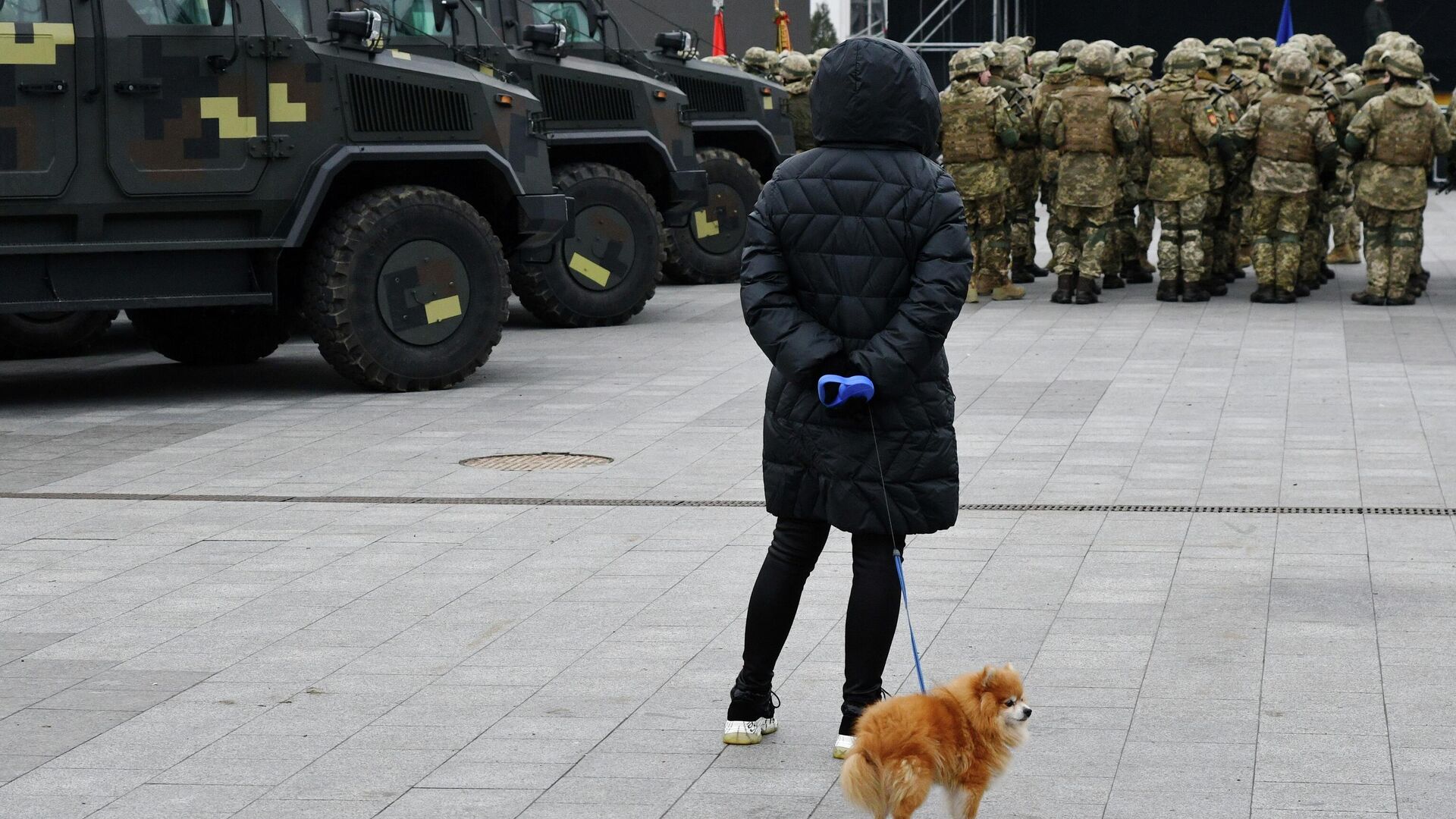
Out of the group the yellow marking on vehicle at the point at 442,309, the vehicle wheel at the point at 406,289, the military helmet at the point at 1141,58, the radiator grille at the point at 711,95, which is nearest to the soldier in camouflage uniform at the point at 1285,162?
the military helmet at the point at 1141,58

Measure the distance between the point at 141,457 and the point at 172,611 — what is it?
3.34 meters

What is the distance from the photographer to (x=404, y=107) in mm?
11523

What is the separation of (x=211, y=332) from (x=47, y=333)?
4.78 ft

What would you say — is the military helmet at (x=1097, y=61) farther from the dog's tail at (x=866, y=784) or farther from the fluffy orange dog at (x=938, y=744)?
the dog's tail at (x=866, y=784)

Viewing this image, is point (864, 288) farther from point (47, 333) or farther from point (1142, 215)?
point (1142, 215)

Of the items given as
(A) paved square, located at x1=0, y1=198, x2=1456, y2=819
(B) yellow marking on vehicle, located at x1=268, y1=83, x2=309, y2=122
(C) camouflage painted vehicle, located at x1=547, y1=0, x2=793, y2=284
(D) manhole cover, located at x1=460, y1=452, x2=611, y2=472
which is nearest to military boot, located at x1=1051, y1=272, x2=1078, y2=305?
(C) camouflage painted vehicle, located at x1=547, y1=0, x2=793, y2=284

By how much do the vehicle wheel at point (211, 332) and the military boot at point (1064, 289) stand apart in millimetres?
6504

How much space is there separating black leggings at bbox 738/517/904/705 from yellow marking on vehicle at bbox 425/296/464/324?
7.02 meters

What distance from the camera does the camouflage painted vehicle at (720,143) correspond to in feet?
57.6

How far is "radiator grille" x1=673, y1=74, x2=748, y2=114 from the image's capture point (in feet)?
58.3

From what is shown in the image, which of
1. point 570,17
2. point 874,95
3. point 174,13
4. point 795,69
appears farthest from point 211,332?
point 874,95

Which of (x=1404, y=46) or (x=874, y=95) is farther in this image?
(x=1404, y=46)

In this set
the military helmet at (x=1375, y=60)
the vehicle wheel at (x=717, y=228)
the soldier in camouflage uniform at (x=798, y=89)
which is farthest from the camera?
the soldier in camouflage uniform at (x=798, y=89)

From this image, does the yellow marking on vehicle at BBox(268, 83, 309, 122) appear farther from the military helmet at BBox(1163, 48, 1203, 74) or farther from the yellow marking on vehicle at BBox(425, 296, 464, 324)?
the military helmet at BBox(1163, 48, 1203, 74)
